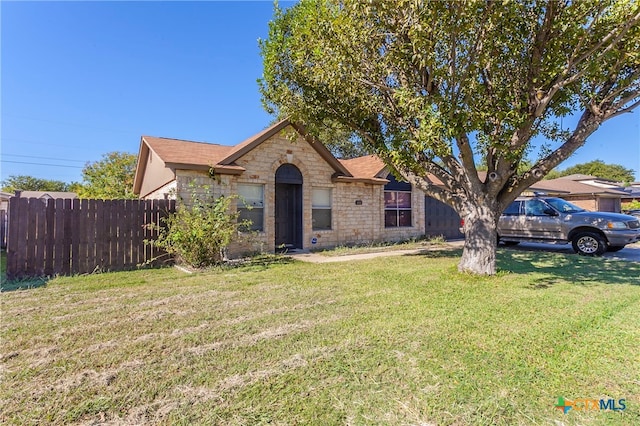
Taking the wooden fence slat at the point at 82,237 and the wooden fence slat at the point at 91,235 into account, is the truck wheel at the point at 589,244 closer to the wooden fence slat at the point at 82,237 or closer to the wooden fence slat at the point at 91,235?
the wooden fence slat at the point at 91,235

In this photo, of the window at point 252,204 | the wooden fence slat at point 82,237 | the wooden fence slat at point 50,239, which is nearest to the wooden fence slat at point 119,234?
the wooden fence slat at point 82,237

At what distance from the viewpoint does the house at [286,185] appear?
31.0 ft

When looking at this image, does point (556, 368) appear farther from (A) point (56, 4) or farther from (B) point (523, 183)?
(A) point (56, 4)

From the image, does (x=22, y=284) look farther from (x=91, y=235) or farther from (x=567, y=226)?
(x=567, y=226)

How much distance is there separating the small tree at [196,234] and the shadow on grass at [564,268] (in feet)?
20.6

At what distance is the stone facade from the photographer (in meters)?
9.53

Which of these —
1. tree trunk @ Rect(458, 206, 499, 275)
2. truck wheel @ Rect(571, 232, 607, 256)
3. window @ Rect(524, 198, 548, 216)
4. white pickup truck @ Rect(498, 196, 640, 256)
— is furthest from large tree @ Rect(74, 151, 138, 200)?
truck wheel @ Rect(571, 232, 607, 256)

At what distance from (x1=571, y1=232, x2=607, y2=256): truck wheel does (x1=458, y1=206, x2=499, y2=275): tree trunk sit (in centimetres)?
581

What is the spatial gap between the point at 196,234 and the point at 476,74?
7210 millimetres

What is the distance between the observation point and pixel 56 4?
8219 millimetres

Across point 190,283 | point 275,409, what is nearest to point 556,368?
point 275,409

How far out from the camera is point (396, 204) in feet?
45.4

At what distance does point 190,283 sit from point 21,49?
11280 millimetres

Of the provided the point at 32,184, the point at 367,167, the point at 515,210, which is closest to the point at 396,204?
the point at 367,167
